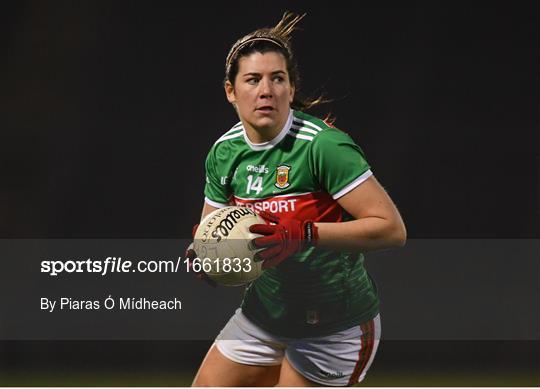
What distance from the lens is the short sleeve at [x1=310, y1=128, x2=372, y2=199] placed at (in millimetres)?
3336

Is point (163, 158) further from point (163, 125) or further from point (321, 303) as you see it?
point (321, 303)

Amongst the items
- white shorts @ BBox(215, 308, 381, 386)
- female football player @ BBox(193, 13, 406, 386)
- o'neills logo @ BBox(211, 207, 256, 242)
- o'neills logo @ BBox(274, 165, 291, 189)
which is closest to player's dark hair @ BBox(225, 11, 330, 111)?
female football player @ BBox(193, 13, 406, 386)

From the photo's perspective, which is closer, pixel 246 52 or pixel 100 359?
pixel 246 52

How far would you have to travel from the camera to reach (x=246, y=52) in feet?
11.7

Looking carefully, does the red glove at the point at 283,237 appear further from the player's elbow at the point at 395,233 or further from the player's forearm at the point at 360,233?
the player's elbow at the point at 395,233

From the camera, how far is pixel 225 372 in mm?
3695

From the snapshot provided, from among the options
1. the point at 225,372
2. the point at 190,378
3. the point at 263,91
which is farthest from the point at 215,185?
the point at 190,378

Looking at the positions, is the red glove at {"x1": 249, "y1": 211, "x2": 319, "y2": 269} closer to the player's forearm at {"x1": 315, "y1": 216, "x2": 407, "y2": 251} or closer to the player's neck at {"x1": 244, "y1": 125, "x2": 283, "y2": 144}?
the player's forearm at {"x1": 315, "y1": 216, "x2": 407, "y2": 251}

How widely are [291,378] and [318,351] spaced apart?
15 cm

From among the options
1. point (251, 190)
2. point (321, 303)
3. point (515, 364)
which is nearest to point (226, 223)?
point (251, 190)

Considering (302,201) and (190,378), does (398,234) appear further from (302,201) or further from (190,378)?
(190,378)

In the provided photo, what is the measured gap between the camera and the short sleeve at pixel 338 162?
10.9 ft

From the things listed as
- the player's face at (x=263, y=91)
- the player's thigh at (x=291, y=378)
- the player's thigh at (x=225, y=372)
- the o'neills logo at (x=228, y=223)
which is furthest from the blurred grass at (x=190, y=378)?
the player's face at (x=263, y=91)

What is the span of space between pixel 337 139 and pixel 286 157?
215 mm
